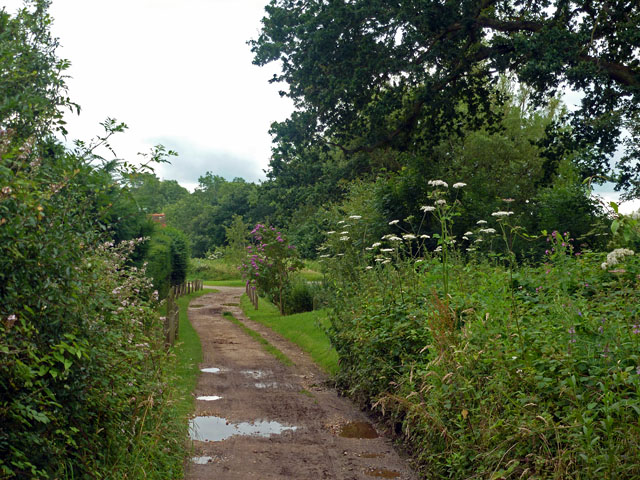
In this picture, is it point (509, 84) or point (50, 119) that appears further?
point (509, 84)

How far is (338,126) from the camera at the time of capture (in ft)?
57.5

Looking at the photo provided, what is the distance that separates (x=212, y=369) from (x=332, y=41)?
9540mm

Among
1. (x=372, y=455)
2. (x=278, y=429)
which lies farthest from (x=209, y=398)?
(x=372, y=455)

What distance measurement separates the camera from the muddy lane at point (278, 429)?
5.84 metres

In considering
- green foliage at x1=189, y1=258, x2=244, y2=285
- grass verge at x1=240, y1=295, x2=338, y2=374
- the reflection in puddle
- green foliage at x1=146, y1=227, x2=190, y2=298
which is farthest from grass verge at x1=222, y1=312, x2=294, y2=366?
green foliage at x1=189, y1=258, x2=244, y2=285

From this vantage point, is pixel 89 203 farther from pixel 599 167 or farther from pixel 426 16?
pixel 599 167

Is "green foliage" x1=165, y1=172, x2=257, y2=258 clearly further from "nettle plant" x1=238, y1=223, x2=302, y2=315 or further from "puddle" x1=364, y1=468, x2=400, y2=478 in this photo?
"puddle" x1=364, y1=468, x2=400, y2=478

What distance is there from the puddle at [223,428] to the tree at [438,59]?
377 inches

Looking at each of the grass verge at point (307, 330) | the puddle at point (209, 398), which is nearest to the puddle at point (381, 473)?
the puddle at point (209, 398)

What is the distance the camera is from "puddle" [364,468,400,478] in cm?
573

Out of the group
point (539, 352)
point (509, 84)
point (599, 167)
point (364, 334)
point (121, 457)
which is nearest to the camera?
point (121, 457)

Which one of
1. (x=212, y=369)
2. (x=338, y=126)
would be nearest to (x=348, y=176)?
(x=338, y=126)

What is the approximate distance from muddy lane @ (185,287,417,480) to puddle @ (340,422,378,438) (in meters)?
0.01

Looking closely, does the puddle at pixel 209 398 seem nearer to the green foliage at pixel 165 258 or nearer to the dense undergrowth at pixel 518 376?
the dense undergrowth at pixel 518 376
